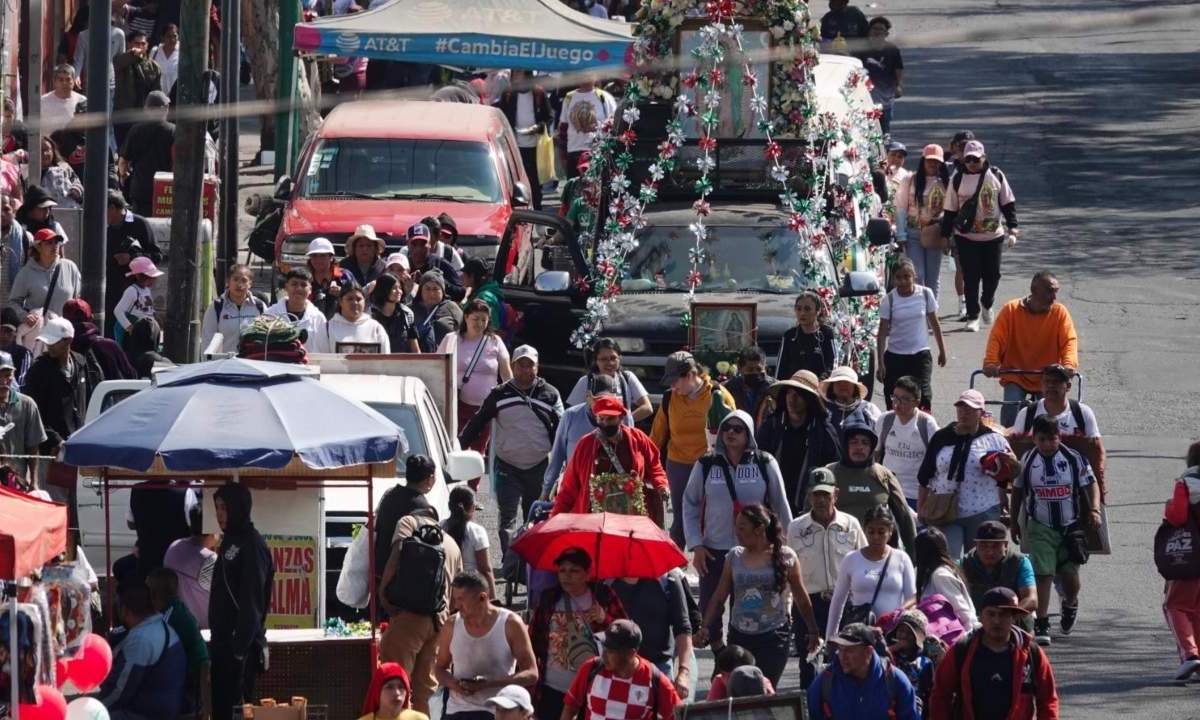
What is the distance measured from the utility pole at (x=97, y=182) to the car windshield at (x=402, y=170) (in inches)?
183

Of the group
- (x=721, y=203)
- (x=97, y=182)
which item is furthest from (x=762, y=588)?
(x=721, y=203)

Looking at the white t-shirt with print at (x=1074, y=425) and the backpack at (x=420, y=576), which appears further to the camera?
the white t-shirt with print at (x=1074, y=425)

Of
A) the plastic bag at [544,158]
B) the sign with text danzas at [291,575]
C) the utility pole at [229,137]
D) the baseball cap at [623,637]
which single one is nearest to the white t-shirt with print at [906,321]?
the sign with text danzas at [291,575]

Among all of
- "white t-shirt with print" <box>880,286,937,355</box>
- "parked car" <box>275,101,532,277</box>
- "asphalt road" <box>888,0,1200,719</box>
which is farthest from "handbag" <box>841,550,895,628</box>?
"parked car" <box>275,101,532,277</box>

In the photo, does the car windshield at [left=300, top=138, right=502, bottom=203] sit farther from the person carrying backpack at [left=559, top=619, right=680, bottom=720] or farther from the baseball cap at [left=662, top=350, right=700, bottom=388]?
the person carrying backpack at [left=559, top=619, right=680, bottom=720]

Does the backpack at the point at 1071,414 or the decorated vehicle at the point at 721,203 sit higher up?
the decorated vehicle at the point at 721,203

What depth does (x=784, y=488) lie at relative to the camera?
15.0 m

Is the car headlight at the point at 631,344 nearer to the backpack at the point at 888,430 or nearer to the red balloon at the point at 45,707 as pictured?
the backpack at the point at 888,430

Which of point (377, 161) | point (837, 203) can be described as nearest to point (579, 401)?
point (837, 203)

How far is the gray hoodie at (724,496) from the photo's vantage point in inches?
563

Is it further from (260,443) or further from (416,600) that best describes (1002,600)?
(260,443)

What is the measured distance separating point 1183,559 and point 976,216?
934 cm

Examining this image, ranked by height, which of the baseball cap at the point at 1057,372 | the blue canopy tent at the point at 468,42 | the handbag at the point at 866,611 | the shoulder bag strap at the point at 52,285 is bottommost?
the handbag at the point at 866,611

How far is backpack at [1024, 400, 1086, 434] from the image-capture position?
52.2 feet
